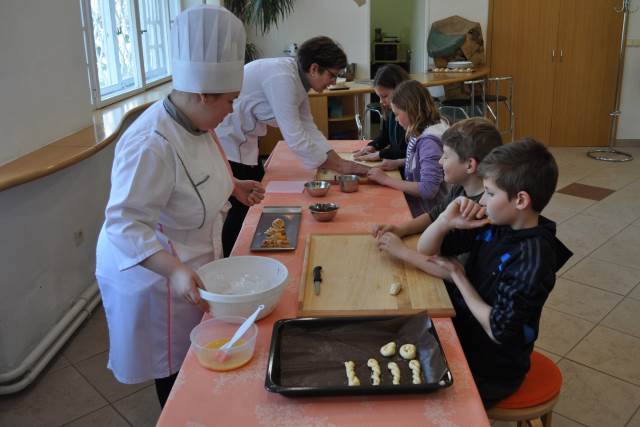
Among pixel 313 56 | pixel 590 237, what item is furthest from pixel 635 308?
pixel 313 56

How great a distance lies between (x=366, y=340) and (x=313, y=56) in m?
1.44

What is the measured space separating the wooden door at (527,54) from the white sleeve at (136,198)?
5370 millimetres

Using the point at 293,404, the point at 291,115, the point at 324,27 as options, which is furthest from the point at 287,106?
the point at 324,27

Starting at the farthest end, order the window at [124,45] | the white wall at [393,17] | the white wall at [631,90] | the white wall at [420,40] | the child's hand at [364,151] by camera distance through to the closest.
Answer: the white wall at [393,17]
the white wall at [420,40]
the white wall at [631,90]
the window at [124,45]
the child's hand at [364,151]

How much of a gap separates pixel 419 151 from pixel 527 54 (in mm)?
4408

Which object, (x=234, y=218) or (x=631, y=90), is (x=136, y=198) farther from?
(x=631, y=90)

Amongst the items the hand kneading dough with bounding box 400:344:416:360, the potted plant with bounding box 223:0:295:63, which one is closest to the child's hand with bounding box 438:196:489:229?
the hand kneading dough with bounding box 400:344:416:360

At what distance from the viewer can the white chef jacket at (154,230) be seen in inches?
49.9

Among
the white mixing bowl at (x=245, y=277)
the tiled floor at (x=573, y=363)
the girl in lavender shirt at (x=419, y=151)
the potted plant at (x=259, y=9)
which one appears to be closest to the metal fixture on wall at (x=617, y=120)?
the tiled floor at (x=573, y=363)

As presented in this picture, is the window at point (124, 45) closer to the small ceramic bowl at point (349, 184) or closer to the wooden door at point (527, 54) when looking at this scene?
the small ceramic bowl at point (349, 184)

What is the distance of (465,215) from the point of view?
1375 millimetres

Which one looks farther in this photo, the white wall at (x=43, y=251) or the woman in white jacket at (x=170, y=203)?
the white wall at (x=43, y=251)

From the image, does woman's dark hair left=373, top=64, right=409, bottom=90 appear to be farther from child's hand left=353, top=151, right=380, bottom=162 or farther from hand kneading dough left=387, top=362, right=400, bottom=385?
hand kneading dough left=387, top=362, right=400, bottom=385

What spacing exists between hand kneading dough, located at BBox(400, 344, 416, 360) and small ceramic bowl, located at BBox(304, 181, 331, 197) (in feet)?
3.44
